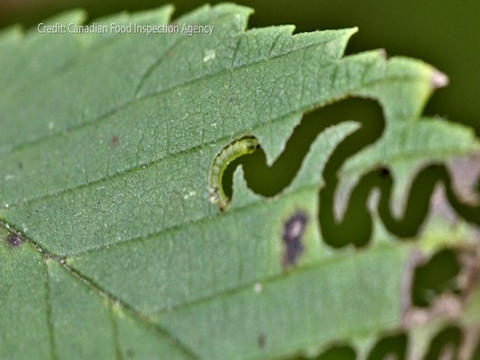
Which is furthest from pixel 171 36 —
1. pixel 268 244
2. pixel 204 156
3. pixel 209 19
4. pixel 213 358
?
pixel 213 358

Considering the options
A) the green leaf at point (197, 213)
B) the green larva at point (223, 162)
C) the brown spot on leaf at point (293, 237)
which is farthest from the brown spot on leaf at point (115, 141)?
the brown spot on leaf at point (293, 237)

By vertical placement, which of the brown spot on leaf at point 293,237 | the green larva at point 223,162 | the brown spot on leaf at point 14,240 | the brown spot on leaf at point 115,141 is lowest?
the brown spot on leaf at point 293,237

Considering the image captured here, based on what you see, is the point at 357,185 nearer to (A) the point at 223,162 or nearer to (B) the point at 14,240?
(A) the point at 223,162

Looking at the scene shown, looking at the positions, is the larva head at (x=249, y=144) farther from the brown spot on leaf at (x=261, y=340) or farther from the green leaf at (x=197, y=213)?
the brown spot on leaf at (x=261, y=340)

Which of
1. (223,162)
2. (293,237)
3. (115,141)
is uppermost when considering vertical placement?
(115,141)

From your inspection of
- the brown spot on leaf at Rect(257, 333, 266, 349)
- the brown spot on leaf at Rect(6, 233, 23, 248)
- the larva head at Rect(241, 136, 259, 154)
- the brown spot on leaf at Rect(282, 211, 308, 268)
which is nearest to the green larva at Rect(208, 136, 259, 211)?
the larva head at Rect(241, 136, 259, 154)

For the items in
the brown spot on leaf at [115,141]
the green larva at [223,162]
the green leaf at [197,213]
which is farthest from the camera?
the brown spot on leaf at [115,141]

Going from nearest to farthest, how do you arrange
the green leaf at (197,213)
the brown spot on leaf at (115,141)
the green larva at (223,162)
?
the green leaf at (197,213) → the green larva at (223,162) → the brown spot on leaf at (115,141)

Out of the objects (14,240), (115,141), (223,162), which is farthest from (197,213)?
(14,240)
